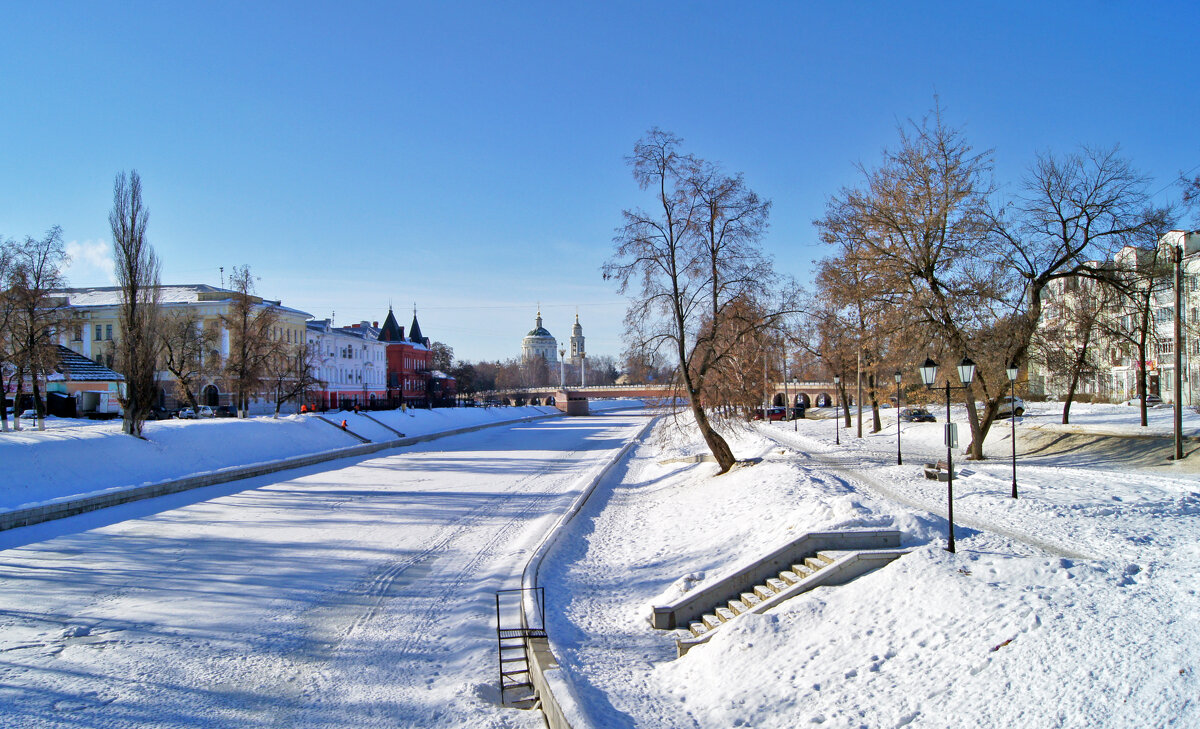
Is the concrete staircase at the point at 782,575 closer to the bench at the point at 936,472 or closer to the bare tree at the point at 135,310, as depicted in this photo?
the bench at the point at 936,472

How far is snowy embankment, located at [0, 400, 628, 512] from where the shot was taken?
20000mm

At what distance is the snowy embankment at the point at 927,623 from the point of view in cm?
628

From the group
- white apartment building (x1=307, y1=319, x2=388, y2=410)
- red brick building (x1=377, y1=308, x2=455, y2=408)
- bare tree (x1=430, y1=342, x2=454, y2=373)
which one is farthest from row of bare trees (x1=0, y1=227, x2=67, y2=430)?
bare tree (x1=430, y1=342, x2=454, y2=373)

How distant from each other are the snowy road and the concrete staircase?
2828 mm

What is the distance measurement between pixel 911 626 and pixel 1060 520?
21.1 feet

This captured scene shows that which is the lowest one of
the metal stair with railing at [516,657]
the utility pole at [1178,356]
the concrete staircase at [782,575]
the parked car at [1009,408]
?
the metal stair with railing at [516,657]

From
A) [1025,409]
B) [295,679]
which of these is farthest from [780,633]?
[1025,409]

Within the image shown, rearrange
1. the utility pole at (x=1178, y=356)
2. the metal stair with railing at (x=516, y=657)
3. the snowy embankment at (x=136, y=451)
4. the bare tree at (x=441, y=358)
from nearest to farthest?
the metal stair with railing at (x=516, y=657) → the utility pole at (x=1178, y=356) → the snowy embankment at (x=136, y=451) → the bare tree at (x=441, y=358)

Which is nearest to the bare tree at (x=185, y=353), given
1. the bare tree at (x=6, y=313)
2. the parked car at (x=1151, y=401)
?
the bare tree at (x=6, y=313)

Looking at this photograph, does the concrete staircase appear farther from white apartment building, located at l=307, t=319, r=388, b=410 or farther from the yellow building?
white apartment building, located at l=307, t=319, r=388, b=410

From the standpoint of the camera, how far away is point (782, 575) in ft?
33.3

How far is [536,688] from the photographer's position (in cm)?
836

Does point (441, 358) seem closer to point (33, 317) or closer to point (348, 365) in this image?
point (348, 365)

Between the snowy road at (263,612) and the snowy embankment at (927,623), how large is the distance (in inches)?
63.1
